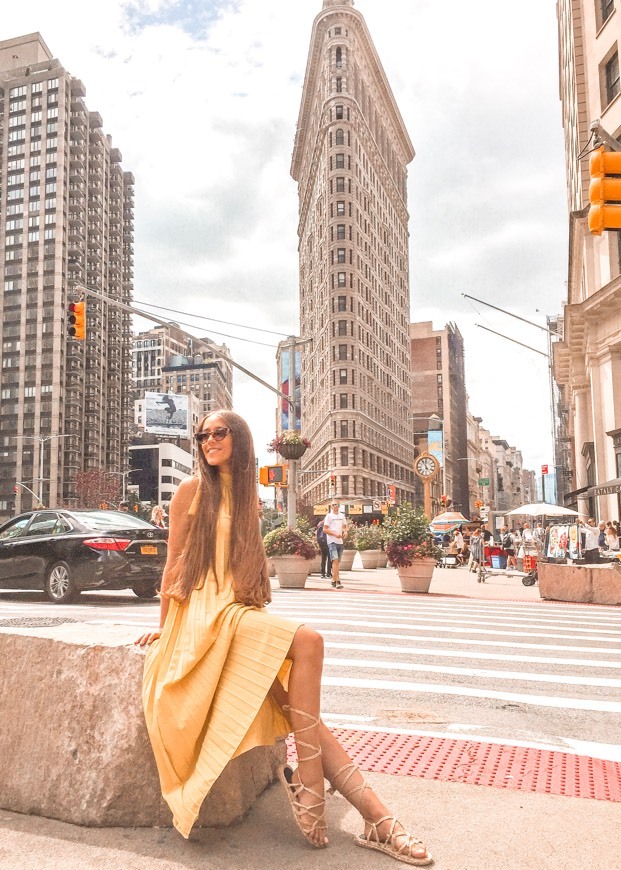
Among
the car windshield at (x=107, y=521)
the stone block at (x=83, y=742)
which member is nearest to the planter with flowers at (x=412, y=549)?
the car windshield at (x=107, y=521)

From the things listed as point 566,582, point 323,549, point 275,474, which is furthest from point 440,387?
point 566,582

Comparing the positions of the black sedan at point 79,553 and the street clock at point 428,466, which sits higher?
the street clock at point 428,466

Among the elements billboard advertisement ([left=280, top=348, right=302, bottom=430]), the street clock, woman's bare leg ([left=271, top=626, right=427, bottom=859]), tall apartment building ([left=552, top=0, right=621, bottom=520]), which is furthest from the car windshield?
billboard advertisement ([left=280, top=348, right=302, bottom=430])

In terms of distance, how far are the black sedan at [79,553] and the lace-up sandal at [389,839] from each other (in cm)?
909

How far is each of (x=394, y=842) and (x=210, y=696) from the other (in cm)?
90

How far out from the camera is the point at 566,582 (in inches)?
603

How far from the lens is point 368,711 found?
546 centimetres

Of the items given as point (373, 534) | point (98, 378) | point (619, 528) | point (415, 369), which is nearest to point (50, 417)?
point (98, 378)

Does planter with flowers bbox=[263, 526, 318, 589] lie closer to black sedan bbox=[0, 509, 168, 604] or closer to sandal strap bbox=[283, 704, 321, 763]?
black sedan bbox=[0, 509, 168, 604]

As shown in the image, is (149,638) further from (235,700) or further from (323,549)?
(323,549)

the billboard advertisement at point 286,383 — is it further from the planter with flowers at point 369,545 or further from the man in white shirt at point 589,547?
the man in white shirt at point 589,547

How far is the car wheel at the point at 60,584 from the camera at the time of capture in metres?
12.0

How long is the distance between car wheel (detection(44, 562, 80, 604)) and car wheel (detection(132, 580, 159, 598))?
3.09ft

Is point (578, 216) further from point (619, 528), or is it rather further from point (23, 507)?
point (23, 507)
